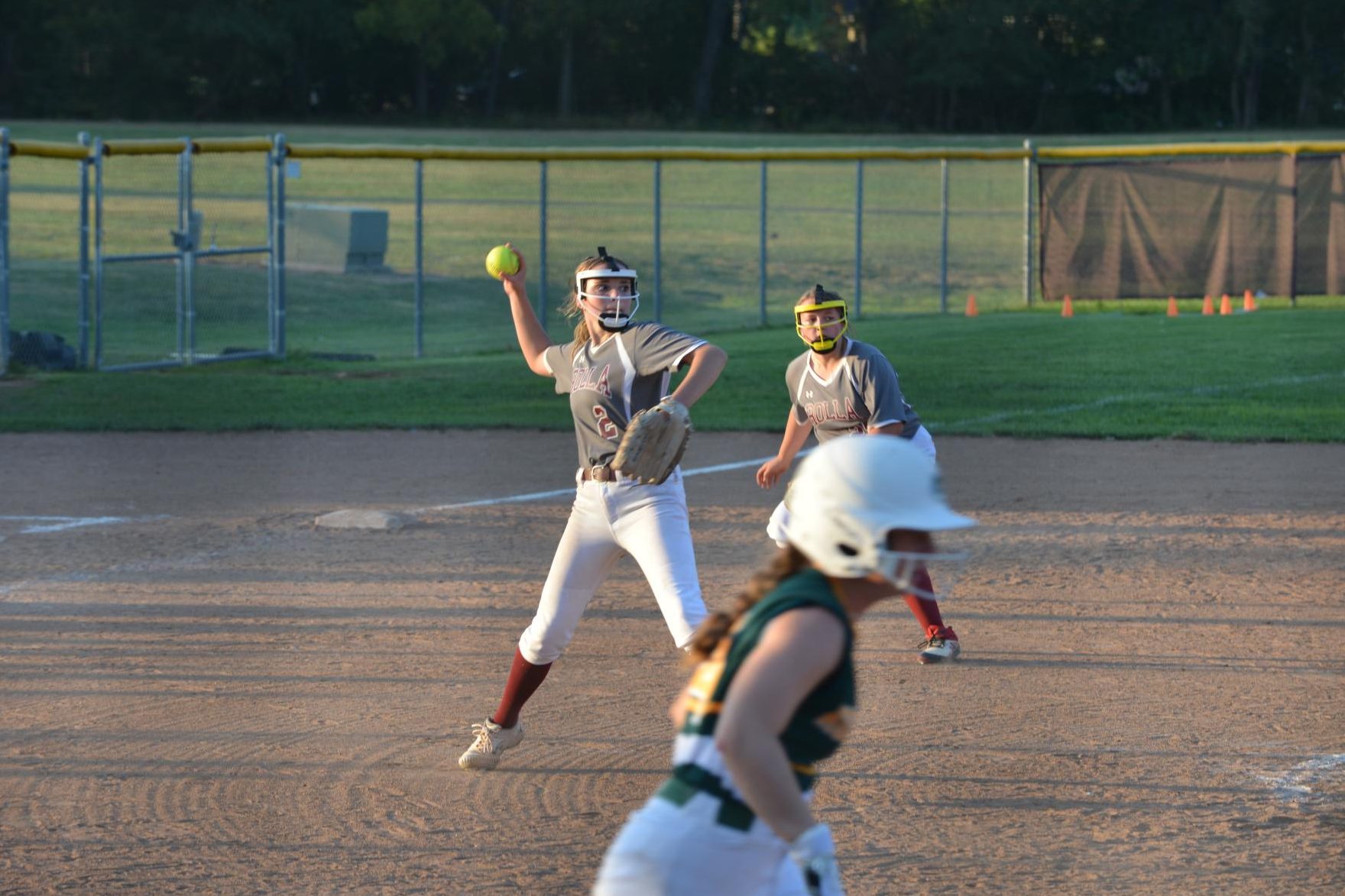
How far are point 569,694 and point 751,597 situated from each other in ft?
14.6

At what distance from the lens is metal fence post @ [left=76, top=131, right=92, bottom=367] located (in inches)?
722

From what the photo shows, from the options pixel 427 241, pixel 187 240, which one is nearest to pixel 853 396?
pixel 187 240

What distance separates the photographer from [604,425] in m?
6.52

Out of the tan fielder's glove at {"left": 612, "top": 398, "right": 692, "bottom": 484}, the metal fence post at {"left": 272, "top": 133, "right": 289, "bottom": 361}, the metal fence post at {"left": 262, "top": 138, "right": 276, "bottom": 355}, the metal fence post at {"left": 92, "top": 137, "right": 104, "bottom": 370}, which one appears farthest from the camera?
the metal fence post at {"left": 262, "top": 138, "right": 276, "bottom": 355}

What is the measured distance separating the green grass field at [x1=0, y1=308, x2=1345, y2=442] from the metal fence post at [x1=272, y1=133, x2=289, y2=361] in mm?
320

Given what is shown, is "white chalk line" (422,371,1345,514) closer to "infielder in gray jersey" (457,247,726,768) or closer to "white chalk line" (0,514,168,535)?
"white chalk line" (0,514,168,535)

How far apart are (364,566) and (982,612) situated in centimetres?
369

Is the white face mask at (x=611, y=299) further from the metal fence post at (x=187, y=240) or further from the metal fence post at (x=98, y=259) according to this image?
the metal fence post at (x=187, y=240)

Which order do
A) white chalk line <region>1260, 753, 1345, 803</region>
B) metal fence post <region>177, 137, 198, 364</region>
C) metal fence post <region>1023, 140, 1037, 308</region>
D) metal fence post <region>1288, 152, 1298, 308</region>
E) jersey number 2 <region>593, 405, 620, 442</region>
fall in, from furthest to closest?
metal fence post <region>1023, 140, 1037, 308</region>, metal fence post <region>1288, 152, 1298, 308</region>, metal fence post <region>177, 137, 198, 364</region>, jersey number 2 <region>593, 405, 620, 442</region>, white chalk line <region>1260, 753, 1345, 803</region>

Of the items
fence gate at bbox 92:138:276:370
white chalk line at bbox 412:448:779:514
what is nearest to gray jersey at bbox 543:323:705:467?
white chalk line at bbox 412:448:779:514

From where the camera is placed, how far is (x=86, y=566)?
33.1 feet

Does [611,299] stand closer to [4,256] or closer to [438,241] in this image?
[4,256]

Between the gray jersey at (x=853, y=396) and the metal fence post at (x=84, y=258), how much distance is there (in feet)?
41.3

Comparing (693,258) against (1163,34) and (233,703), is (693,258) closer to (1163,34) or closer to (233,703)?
(233,703)
